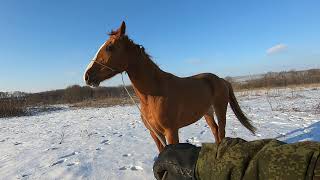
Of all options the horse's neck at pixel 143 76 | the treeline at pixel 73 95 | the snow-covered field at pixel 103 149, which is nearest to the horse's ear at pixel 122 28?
the horse's neck at pixel 143 76

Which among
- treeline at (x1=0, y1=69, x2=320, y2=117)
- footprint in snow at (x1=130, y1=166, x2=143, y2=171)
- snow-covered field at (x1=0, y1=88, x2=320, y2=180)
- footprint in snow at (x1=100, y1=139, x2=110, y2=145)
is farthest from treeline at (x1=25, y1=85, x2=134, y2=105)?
footprint in snow at (x1=130, y1=166, x2=143, y2=171)

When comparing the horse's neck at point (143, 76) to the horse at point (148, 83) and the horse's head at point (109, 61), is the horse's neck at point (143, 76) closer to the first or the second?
the horse at point (148, 83)

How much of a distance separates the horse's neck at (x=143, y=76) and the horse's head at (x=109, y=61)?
0.36 ft

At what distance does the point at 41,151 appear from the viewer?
5.28 m

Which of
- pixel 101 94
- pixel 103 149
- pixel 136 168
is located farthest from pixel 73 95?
pixel 136 168

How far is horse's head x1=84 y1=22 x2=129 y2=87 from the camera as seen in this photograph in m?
3.16

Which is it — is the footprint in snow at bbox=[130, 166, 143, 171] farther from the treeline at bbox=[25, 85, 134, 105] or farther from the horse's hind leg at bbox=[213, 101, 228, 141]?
the treeline at bbox=[25, 85, 134, 105]

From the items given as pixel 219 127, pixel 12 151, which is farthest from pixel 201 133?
pixel 12 151

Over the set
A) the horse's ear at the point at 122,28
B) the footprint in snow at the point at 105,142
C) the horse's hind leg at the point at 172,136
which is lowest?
the footprint in snow at the point at 105,142

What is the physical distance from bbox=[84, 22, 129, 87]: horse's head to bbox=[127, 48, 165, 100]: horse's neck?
11 cm

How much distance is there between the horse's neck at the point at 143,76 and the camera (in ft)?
10.6

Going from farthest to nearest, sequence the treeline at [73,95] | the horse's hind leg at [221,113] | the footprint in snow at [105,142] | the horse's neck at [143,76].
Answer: the treeline at [73,95], the footprint in snow at [105,142], the horse's hind leg at [221,113], the horse's neck at [143,76]

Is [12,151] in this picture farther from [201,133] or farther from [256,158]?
[256,158]

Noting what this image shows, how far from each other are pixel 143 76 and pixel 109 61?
0.42m
